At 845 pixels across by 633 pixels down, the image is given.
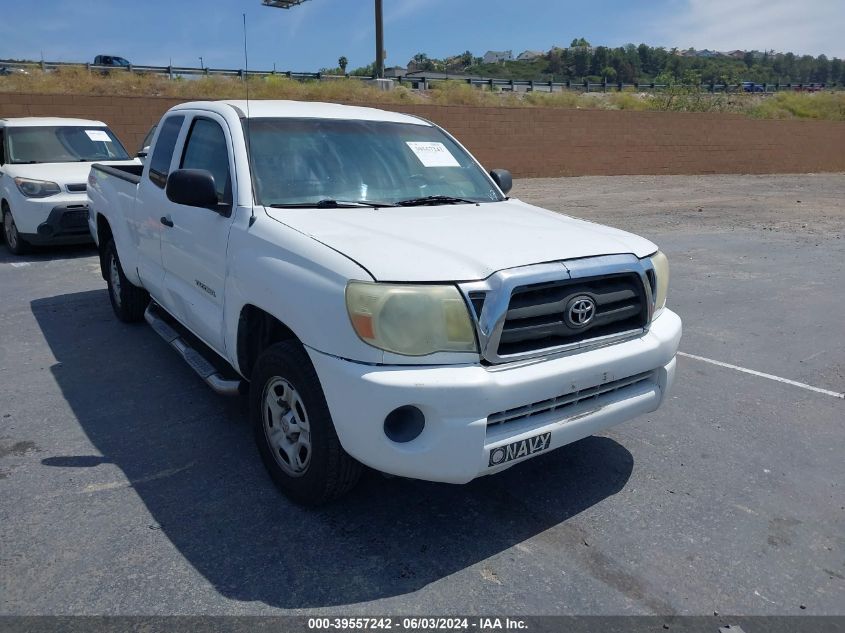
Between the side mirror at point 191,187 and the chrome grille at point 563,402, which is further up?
the side mirror at point 191,187

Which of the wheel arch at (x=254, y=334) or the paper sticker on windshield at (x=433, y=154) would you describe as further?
the paper sticker on windshield at (x=433, y=154)

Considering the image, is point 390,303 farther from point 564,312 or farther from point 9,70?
point 9,70

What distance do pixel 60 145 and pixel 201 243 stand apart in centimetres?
782

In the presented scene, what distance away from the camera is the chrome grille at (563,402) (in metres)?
2.91

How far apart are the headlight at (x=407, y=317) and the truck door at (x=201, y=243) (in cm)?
132

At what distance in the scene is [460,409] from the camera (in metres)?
2.76

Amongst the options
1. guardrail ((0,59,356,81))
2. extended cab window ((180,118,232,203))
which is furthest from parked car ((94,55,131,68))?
extended cab window ((180,118,232,203))

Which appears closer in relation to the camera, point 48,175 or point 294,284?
point 294,284

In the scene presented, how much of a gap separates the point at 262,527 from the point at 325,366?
0.89 meters

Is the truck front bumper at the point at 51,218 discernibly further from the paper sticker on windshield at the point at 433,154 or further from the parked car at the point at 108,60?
the parked car at the point at 108,60

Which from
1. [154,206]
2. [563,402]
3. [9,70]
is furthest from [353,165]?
[9,70]

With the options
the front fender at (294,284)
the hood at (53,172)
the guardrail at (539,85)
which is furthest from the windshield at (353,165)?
the guardrail at (539,85)

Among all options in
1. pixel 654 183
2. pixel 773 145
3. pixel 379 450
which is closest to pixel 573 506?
pixel 379 450

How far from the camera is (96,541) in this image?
312 centimetres
